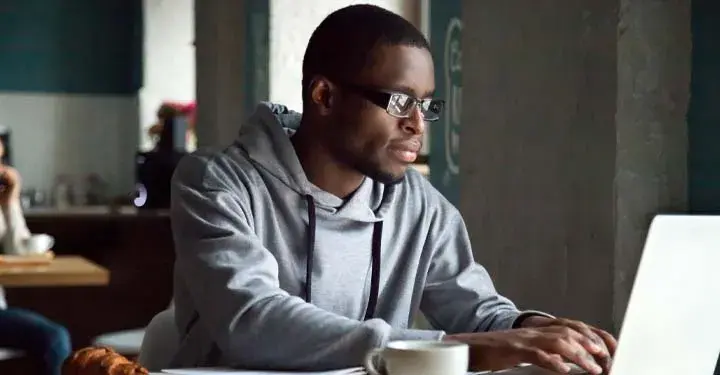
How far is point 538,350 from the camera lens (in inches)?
47.8

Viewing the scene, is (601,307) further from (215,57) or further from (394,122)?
(215,57)

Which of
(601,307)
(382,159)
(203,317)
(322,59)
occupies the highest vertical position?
(322,59)

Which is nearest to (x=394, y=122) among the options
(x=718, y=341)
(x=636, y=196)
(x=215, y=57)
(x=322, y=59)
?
(x=322, y=59)

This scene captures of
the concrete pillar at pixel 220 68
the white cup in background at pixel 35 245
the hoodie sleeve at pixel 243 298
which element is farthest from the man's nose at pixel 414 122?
the concrete pillar at pixel 220 68

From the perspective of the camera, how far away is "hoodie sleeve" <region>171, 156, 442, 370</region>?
1.30m

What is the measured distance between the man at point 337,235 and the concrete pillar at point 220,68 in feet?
11.1

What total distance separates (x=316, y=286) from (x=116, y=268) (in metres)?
3.78

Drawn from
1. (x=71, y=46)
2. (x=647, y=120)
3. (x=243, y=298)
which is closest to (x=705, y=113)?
(x=647, y=120)

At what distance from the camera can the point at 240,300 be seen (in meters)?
1.35

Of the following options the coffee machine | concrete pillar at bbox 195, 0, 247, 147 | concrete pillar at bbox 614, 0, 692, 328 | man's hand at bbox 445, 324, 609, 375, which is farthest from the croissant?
the coffee machine

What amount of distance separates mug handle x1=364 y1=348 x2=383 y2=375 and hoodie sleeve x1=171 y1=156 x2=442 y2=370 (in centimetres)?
5

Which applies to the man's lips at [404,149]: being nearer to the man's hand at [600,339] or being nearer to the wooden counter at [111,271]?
the man's hand at [600,339]

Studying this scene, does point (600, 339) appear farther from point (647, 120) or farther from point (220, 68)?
point (220, 68)

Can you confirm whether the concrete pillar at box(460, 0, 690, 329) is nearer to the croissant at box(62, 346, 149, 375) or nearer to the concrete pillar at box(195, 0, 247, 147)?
the croissant at box(62, 346, 149, 375)
